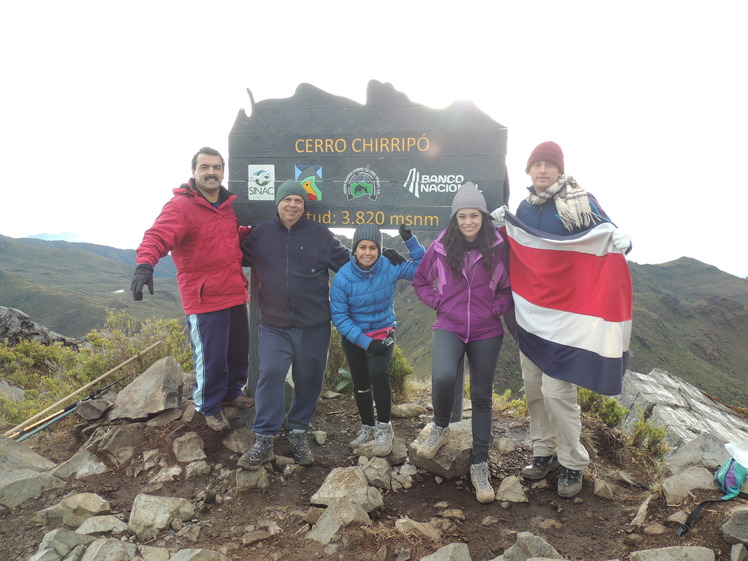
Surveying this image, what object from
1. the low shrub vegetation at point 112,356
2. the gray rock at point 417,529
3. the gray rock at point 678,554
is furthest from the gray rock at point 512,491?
the low shrub vegetation at point 112,356

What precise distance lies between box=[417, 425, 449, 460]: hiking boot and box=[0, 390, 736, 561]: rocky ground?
29 cm

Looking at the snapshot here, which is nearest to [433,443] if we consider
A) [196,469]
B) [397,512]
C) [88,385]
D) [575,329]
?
[397,512]

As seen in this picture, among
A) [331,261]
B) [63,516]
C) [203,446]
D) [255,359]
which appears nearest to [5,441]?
[63,516]

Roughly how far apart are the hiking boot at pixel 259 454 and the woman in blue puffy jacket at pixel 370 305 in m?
1.01

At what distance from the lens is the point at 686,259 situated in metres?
165

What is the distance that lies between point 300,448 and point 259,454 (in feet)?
1.46

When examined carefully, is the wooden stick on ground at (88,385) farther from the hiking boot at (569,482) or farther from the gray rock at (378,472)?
the hiking boot at (569,482)

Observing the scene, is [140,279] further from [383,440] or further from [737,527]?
[737,527]

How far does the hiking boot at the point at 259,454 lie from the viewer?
433cm

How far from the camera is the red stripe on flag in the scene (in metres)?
3.87

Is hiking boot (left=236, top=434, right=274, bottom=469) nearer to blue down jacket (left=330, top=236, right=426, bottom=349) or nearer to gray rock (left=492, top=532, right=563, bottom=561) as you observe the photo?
blue down jacket (left=330, top=236, right=426, bottom=349)

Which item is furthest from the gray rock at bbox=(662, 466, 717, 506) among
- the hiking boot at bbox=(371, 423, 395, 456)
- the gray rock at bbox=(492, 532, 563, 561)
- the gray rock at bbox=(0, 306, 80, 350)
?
the gray rock at bbox=(0, 306, 80, 350)

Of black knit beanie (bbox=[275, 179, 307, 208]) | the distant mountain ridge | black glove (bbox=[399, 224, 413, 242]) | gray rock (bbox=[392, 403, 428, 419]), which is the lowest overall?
the distant mountain ridge

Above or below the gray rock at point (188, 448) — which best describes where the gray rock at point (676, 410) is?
below
